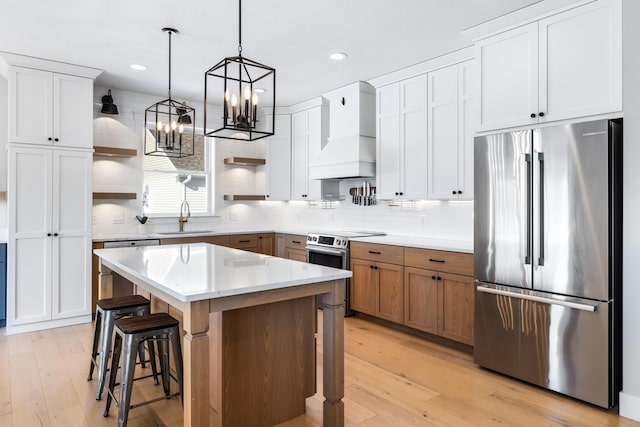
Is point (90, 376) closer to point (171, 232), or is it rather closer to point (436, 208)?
point (171, 232)

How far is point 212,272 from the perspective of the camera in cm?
226

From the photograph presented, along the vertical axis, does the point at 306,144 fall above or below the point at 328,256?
above

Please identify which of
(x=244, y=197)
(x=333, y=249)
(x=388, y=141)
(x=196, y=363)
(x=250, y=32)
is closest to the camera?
(x=196, y=363)

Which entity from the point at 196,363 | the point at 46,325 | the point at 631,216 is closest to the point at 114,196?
the point at 46,325

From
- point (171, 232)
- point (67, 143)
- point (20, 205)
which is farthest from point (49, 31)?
point (171, 232)

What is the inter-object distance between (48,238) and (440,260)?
3.90 meters

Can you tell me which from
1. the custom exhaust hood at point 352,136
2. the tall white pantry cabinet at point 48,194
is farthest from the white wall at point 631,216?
the tall white pantry cabinet at point 48,194

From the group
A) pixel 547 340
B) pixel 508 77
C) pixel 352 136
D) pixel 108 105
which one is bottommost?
pixel 547 340

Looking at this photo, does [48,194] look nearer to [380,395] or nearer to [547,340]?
[380,395]

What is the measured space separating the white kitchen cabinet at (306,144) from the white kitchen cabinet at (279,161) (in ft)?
0.29

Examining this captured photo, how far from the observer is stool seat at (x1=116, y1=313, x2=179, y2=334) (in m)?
2.25

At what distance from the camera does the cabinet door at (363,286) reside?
4.31m

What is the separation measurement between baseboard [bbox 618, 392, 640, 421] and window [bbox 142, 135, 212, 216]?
509 centimetres

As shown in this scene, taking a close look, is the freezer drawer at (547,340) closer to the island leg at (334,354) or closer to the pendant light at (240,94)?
the island leg at (334,354)
